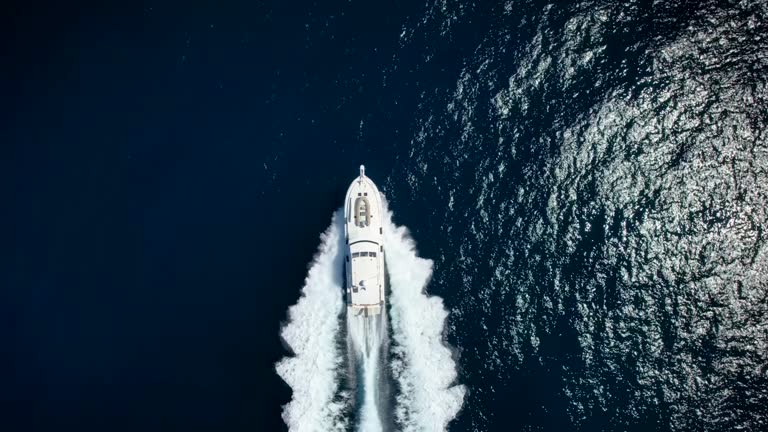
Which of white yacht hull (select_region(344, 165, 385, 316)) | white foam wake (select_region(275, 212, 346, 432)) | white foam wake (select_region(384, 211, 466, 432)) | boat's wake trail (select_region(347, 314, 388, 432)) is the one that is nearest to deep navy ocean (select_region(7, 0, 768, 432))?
white foam wake (select_region(384, 211, 466, 432))

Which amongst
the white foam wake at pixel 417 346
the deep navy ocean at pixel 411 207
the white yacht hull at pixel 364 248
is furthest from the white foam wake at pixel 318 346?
the white foam wake at pixel 417 346

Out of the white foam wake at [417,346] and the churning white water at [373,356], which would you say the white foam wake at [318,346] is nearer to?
the churning white water at [373,356]

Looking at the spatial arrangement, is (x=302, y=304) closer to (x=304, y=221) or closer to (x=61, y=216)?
(x=304, y=221)

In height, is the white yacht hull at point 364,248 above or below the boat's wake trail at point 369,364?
above

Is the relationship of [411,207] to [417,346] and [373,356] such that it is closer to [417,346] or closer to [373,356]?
[417,346]

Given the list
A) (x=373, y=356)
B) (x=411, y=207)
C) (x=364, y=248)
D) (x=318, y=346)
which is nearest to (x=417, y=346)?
(x=373, y=356)
